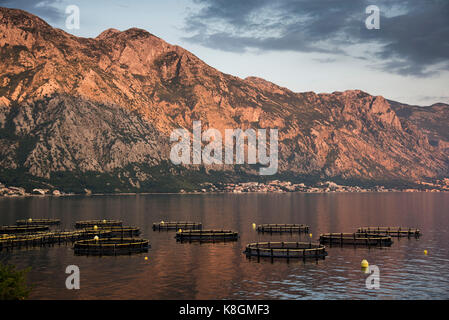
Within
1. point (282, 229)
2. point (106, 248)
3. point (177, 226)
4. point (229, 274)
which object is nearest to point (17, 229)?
point (177, 226)

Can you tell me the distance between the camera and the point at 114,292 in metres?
67.6

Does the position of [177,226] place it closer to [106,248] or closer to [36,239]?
[36,239]

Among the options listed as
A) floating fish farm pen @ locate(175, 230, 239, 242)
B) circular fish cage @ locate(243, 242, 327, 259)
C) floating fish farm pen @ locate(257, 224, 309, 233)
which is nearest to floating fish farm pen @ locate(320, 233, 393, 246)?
circular fish cage @ locate(243, 242, 327, 259)

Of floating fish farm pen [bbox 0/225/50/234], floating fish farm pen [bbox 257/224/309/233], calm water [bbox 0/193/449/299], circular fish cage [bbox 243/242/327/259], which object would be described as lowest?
calm water [bbox 0/193/449/299]

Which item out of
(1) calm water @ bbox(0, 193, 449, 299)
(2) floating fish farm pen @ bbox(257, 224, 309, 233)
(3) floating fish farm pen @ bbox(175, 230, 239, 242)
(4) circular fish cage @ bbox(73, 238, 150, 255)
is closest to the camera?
(1) calm water @ bbox(0, 193, 449, 299)

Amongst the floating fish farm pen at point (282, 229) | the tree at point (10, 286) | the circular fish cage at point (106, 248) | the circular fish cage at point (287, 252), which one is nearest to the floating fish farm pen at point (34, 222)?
the circular fish cage at point (106, 248)

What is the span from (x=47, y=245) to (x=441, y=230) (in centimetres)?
11717

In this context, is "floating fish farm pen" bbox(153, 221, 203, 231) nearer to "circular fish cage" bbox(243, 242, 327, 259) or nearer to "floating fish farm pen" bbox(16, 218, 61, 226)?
"floating fish farm pen" bbox(16, 218, 61, 226)

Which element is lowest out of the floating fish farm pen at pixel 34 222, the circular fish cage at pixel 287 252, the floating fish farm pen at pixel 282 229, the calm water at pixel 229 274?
the calm water at pixel 229 274

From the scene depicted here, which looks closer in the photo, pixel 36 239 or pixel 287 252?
pixel 287 252

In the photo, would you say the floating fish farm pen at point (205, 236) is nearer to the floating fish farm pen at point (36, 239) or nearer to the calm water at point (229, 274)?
the calm water at point (229, 274)
